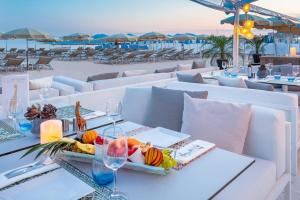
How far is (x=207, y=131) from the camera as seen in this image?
2303 mm

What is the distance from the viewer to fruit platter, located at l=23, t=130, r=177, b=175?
4.47ft

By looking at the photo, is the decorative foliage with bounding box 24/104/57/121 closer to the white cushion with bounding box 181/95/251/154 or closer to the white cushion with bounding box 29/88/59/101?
the white cushion with bounding box 181/95/251/154

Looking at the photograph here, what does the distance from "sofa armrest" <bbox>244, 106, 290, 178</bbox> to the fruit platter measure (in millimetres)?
1006

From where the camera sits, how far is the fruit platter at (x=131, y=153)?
1.36m

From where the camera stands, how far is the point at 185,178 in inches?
52.6

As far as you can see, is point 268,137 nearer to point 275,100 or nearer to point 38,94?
point 275,100

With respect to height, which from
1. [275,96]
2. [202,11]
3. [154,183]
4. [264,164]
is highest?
[202,11]

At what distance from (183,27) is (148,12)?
193 inches

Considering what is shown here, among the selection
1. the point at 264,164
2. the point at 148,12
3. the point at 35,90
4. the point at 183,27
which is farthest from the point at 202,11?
the point at 264,164

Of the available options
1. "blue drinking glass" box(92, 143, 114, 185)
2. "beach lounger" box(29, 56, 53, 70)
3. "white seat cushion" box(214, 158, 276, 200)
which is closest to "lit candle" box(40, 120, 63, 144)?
"blue drinking glass" box(92, 143, 114, 185)

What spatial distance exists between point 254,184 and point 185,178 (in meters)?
0.69

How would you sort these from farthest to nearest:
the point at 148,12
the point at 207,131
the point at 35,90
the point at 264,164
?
the point at 148,12 → the point at 35,90 → the point at 207,131 → the point at 264,164

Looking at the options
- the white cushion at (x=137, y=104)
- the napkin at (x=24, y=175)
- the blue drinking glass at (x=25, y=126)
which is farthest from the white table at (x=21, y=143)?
the white cushion at (x=137, y=104)

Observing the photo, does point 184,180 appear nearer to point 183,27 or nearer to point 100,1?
point 100,1
